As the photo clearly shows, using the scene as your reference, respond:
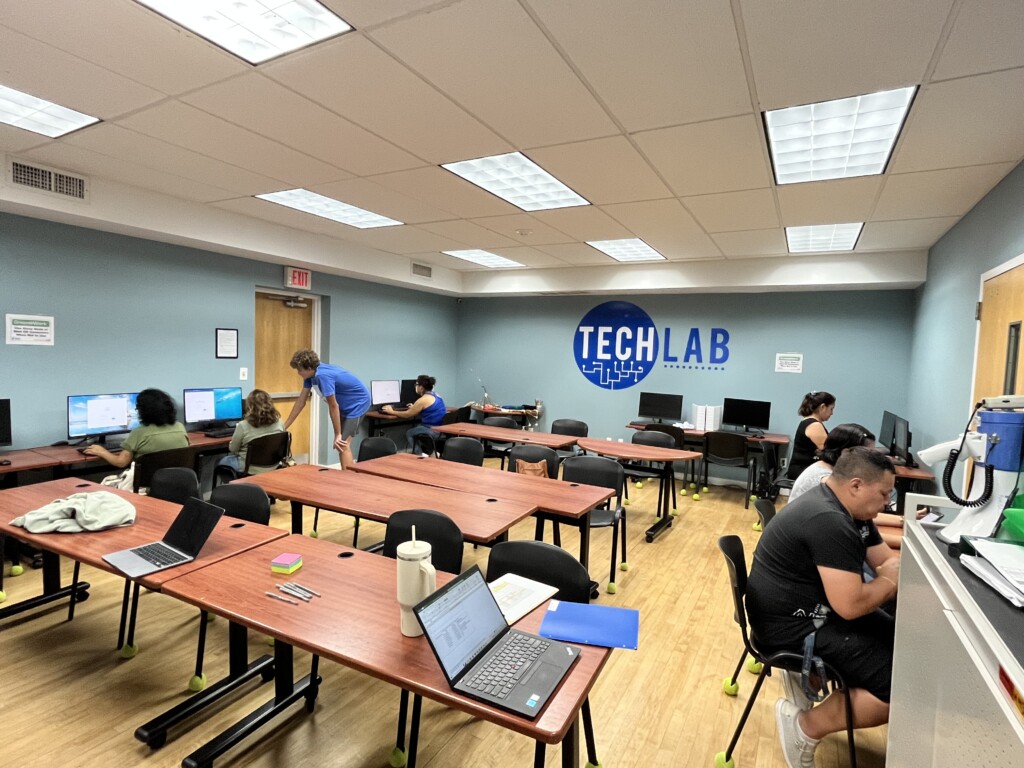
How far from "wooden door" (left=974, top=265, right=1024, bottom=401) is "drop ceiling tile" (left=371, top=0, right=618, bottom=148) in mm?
2219

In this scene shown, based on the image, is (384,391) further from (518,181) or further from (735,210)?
(735,210)

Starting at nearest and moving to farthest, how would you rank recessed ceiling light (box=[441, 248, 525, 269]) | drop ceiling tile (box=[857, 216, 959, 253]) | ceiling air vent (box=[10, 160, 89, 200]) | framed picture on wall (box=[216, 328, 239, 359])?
ceiling air vent (box=[10, 160, 89, 200]) → drop ceiling tile (box=[857, 216, 959, 253]) → framed picture on wall (box=[216, 328, 239, 359]) → recessed ceiling light (box=[441, 248, 525, 269])

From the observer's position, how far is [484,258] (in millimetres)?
6547

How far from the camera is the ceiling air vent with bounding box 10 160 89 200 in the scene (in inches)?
133

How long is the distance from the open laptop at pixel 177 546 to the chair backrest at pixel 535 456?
8.38 ft

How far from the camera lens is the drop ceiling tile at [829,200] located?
3.23 m

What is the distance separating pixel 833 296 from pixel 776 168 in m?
3.66

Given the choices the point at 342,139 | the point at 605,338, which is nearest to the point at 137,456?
the point at 342,139

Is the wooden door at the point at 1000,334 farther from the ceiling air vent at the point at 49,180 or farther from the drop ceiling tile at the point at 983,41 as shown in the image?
the ceiling air vent at the point at 49,180

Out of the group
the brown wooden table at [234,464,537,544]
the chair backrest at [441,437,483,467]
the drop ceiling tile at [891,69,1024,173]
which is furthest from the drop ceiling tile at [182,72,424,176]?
the drop ceiling tile at [891,69,1024,173]

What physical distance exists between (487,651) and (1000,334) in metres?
3.19

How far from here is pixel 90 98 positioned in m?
2.47

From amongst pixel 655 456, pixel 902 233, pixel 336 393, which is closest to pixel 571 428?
pixel 655 456

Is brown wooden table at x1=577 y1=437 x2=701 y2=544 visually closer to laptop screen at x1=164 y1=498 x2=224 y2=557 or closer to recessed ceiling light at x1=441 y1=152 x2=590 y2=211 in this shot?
recessed ceiling light at x1=441 y1=152 x2=590 y2=211
